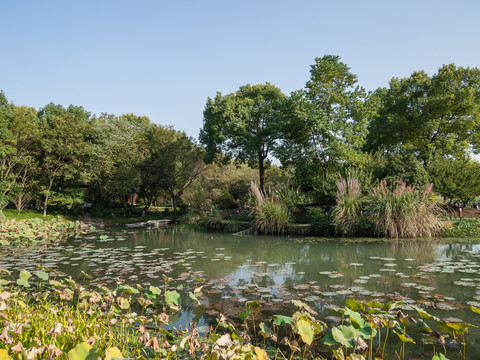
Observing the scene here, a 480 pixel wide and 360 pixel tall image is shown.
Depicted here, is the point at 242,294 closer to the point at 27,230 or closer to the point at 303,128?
the point at 27,230

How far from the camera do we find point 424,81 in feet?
55.3

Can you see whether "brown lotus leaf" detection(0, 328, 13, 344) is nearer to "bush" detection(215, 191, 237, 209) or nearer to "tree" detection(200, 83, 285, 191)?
"tree" detection(200, 83, 285, 191)

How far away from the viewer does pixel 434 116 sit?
16375 millimetres

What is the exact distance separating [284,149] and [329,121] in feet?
10.3

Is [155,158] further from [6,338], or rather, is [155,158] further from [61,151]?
[6,338]

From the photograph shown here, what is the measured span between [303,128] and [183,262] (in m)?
10.3

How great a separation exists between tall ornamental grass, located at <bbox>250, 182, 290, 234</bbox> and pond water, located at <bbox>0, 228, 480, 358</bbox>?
2.60 metres

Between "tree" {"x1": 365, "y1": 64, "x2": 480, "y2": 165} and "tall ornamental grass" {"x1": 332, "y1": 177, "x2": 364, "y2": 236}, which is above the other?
"tree" {"x1": 365, "y1": 64, "x2": 480, "y2": 165}

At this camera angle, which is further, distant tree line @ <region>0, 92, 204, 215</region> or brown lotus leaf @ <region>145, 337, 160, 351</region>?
distant tree line @ <region>0, 92, 204, 215</region>

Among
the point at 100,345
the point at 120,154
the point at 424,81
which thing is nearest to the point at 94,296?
the point at 100,345

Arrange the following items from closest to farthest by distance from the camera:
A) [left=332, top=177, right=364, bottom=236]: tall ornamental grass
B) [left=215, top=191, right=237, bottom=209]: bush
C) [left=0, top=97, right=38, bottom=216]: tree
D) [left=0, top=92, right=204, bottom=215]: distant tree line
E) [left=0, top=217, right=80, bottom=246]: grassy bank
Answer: [left=0, top=217, right=80, bottom=246]: grassy bank, [left=332, top=177, right=364, bottom=236]: tall ornamental grass, [left=0, top=97, right=38, bottom=216]: tree, [left=0, top=92, right=204, bottom=215]: distant tree line, [left=215, top=191, right=237, bottom=209]: bush

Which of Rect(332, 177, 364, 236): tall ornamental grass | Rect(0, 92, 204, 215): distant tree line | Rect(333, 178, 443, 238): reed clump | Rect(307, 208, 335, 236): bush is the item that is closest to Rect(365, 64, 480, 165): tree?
Rect(333, 178, 443, 238): reed clump

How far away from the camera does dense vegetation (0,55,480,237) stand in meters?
12.6

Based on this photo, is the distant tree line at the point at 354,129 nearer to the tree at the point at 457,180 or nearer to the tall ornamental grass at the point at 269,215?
the tree at the point at 457,180
